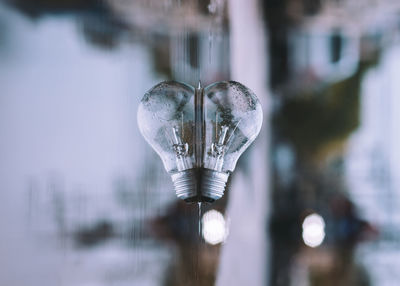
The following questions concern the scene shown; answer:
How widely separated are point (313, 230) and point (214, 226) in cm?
94

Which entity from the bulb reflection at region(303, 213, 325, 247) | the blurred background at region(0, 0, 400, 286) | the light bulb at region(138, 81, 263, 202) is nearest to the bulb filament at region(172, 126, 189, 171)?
the light bulb at region(138, 81, 263, 202)

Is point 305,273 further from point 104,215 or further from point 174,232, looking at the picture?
point 104,215

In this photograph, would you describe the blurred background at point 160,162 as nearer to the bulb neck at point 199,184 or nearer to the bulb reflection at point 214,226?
the bulb reflection at point 214,226

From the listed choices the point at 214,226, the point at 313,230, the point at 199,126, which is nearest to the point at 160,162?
the point at 214,226

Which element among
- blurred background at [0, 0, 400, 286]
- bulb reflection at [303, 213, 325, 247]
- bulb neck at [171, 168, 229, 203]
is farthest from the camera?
bulb reflection at [303, 213, 325, 247]

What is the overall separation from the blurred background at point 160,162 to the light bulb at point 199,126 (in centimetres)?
14

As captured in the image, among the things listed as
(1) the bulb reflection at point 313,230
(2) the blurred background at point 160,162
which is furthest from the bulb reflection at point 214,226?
(1) the bulb reflection at point 313,230

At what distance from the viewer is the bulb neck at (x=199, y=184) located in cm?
52

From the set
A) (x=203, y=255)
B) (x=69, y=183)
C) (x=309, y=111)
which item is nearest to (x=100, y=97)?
(x=69, y=183)

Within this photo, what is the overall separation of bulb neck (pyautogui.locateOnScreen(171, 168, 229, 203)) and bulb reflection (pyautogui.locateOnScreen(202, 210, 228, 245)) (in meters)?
1.22

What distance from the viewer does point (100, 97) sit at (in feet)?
4.58

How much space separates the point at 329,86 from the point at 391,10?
1.25ft

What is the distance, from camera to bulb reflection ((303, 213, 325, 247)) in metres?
2.47

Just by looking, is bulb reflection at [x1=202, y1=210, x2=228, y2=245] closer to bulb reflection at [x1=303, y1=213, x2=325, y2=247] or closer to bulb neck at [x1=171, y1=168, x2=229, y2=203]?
bulb reflection at [x1=303, y1=213, x2=325, y2=247]
